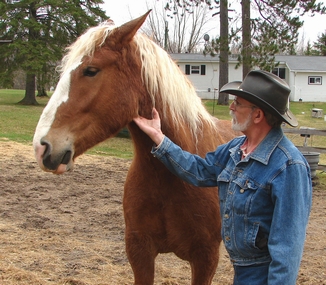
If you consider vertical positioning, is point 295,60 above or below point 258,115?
above

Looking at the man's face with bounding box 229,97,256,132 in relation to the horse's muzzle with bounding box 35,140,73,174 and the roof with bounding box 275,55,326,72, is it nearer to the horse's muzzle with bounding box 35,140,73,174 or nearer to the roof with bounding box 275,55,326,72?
the horse's muzzle with bounding box 35,140,73,174

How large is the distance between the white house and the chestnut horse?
28225mm

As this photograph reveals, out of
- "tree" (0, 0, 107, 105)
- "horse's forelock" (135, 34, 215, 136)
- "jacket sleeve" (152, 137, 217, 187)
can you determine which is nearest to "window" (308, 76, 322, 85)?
"tree" (0, 0, 107, 105)

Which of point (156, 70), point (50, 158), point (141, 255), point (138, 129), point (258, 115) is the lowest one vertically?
point (141, 255)

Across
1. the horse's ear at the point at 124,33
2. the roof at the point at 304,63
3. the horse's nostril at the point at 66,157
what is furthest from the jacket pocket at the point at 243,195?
the roof at the point at 304,63

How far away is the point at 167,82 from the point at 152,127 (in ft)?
1.06

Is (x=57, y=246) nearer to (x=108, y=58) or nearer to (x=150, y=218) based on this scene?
(x=150, y=218)

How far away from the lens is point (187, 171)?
7.61 ft

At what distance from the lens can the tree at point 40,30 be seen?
22.7m

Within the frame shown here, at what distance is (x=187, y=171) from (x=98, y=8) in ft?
80.2

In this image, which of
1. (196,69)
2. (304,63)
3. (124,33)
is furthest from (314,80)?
(124,33)

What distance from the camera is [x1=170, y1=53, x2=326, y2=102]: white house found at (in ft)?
104

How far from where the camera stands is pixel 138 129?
2463mm

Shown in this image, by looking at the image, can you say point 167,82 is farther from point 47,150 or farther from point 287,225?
point 287,225
